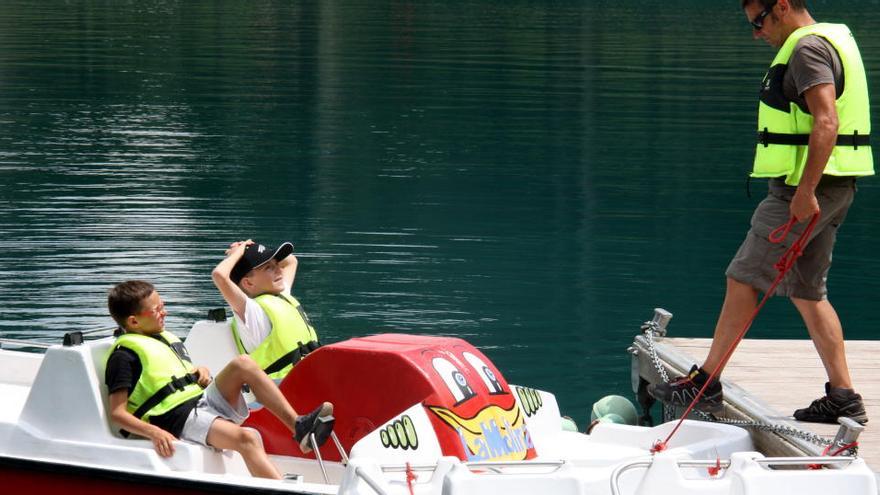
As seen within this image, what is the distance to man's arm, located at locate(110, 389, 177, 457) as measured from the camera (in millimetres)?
5898

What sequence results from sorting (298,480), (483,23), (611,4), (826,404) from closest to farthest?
(298,480) → (826,404) → (483,23) → (611,4)

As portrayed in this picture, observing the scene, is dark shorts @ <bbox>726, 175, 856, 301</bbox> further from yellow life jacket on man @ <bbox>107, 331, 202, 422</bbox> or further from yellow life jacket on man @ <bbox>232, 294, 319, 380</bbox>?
yellow life jacket on man @ <bbox>107, 331, 202, 422</bbox>

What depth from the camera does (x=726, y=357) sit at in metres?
6.47

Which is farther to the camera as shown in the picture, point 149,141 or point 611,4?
point 611,4

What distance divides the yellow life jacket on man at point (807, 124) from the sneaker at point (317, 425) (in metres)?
2.09

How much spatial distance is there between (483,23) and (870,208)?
2751 centimetres

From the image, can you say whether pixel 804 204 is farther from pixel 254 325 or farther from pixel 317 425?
pixel 254 325

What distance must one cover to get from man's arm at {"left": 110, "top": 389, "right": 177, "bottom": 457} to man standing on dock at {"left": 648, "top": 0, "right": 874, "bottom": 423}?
248cm

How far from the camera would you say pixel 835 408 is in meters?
6.40

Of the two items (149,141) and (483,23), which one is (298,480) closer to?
(149,141)

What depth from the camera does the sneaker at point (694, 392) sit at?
6848 millimetres

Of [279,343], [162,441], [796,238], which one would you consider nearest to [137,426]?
[162,441]

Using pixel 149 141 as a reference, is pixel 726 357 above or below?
above

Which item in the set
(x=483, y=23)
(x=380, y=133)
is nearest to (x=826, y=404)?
(x=380, y=133)
